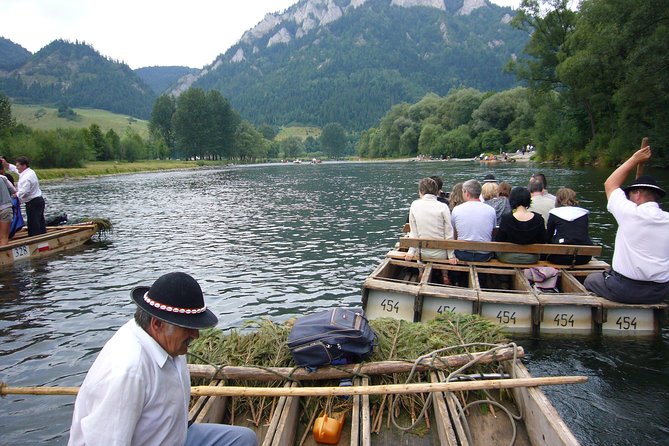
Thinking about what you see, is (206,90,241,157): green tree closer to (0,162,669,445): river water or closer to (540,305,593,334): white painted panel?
(0,162,669,445): river water

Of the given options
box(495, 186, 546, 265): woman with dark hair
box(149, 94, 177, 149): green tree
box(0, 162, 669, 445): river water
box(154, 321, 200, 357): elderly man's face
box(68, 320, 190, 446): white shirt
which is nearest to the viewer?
box(68, 320, 190, 446): white shirt

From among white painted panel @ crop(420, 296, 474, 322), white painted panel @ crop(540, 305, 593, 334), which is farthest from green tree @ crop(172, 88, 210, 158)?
white painted panel @ crop(540, 305, 593, 334)

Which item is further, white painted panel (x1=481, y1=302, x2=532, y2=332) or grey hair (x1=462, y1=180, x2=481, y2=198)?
grey hair (x1=462, y1=180, x2=481, y2=198)

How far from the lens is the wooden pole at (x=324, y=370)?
213 inches

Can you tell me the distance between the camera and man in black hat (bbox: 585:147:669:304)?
7.11m

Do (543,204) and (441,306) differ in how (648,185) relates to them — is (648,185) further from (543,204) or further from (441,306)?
(543,204)

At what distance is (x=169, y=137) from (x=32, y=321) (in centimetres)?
15793

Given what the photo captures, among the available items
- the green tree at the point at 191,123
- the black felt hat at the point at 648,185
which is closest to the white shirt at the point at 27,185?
the black felt hat at the point at 648,185

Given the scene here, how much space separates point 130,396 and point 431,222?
27.9 ft

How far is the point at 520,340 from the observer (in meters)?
8.55

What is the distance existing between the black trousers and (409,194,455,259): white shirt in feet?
→ 43.6

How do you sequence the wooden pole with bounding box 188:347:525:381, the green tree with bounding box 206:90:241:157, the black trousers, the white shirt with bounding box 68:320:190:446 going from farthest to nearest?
the green tree with bounding box 206:90:241:157
the black trousers
the wooden pole with bounding box 188:347:525:381
the white shirt with bounding box 68:320:190:446

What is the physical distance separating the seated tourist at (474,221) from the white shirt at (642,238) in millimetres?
3148

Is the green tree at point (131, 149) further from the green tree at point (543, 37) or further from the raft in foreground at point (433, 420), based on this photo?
the raft in foreground at point (433, 420)
